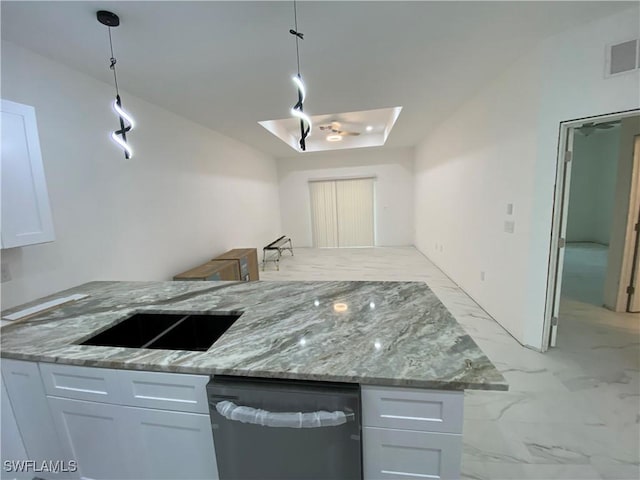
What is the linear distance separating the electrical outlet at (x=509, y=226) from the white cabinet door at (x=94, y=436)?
130 inches

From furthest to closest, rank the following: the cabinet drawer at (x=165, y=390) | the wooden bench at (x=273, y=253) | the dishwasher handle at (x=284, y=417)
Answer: the wooden bench at (x=273, y=253), the cabinet drawer at (x=165, y=390), the dishwasher handle at (x=284, y=417)

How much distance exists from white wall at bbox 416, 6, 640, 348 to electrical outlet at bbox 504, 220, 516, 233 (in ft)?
0.14

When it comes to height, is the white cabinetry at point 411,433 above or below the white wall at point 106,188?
below

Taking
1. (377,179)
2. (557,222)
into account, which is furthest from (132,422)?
(377,179)

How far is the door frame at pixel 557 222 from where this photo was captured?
2.18 metres

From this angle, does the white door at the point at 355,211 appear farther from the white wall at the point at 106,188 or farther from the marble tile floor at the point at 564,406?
the marble tile floor at the point at 564,406

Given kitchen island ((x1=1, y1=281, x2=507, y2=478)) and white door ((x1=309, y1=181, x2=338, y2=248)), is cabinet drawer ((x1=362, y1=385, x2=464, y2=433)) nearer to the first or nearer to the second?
kitchen island ((x1=1, y1=281, x2=507, y2=478))

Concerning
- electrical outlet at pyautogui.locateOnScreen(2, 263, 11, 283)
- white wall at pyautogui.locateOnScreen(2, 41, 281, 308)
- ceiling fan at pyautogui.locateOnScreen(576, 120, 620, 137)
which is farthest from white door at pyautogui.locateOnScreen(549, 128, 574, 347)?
electrical outlet at pyautogui.locateOnScreen(2, 263, 11, 283)

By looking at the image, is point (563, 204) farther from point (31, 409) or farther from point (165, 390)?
point (31, 409)

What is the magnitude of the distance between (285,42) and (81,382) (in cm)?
243

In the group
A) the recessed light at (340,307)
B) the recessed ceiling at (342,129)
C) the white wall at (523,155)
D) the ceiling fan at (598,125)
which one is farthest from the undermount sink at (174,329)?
the recessed ceiling at (342,129)

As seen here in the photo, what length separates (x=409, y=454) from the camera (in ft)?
3.32

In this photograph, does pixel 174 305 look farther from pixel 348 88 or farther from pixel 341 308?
pixel 348 88

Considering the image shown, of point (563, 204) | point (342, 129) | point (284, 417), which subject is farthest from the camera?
point (342, 129)
